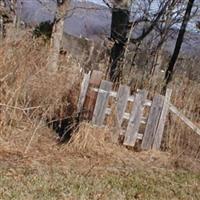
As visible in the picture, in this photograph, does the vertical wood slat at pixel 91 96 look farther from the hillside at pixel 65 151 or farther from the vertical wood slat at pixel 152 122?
the vertical wood slat at pixel 152 122

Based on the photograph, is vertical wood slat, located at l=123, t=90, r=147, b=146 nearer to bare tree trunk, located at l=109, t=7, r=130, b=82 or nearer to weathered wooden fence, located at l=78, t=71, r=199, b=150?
weathered wooden fence, located at l=78, t=71, r=199, b=150

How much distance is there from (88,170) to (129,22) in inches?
336

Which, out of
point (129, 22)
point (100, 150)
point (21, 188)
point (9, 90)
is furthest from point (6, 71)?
point (129, 22)

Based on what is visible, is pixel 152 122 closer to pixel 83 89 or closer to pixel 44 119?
pixel 83 89

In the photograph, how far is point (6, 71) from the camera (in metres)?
7.00

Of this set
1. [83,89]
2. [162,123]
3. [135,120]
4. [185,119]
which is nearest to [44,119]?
[83,89]

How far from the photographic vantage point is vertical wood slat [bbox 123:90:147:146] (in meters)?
7.54

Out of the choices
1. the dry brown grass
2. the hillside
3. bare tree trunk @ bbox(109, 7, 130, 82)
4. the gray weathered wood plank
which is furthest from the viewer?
bare tree trunk @ bbox(109, 7, 130, 82)

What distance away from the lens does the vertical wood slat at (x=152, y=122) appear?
300 inches

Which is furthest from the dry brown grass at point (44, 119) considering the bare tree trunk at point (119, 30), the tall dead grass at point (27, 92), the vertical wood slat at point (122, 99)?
the bare tree trunk at point (119, 30)

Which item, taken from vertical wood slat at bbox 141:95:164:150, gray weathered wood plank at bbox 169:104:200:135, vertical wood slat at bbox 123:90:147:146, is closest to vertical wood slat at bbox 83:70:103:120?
vertical wood slat at bbox 123:90:147:146

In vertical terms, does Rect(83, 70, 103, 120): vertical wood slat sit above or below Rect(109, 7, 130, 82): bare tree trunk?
below

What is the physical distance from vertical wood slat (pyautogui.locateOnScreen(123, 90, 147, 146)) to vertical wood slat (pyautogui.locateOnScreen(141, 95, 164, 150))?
0.17m

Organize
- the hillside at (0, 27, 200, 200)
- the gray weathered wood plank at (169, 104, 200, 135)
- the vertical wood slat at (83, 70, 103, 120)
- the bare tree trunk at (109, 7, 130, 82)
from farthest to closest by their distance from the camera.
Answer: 1. the bare tree trunk at (109, 7, 130, 82)
2. the gray weathered wood plank at (169, 104, 200, 135)
3. the vertical wood slat at (83, 70, 103, 120)
4. the hillside at (0, 27, 200, 200)
